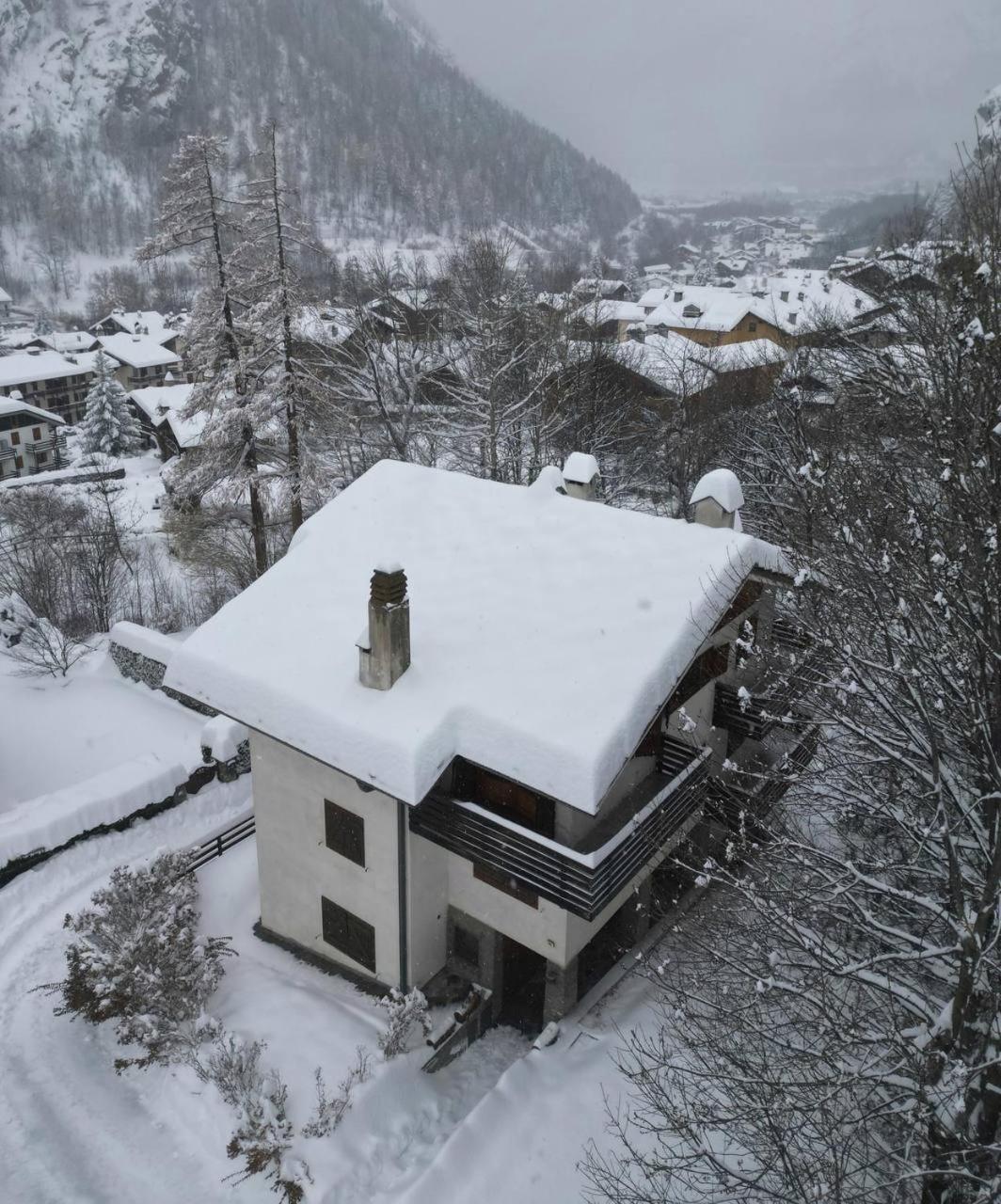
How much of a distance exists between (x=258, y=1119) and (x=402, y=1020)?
2.31 meters

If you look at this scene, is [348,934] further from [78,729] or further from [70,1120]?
[78,729]

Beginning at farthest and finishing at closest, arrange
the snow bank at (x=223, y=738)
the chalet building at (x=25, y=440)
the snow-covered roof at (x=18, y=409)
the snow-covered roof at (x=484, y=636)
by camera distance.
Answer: the chalet building at (x=25, y=440) < the snow-covered roof at (x=18, y=409) < the snow bank at (x=223, y=738) < the snow-covered roof at (x=484, y=636)

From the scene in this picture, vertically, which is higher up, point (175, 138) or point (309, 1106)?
point (175, 138)

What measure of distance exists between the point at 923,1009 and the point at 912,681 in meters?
3.35

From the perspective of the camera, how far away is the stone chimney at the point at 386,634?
448 inches

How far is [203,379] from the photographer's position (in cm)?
2644

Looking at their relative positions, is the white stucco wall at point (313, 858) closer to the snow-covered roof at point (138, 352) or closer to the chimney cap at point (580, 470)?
the chimney cap at point (580, 470)

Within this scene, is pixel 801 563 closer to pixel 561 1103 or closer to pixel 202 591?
pixel 561 1103

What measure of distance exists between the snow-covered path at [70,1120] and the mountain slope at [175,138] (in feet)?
539

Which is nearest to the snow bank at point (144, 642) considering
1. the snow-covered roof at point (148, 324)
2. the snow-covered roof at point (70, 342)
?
the snow-covered roof at point (148, 324)

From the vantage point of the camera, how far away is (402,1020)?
12.6 meters

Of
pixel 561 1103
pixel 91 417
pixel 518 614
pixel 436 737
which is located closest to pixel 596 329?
pixel 518 614

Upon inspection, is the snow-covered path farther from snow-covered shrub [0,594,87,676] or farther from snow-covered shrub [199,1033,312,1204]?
snow-covered shrub [0,594,87,676]

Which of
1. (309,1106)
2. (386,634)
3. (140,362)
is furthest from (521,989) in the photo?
(140,362)
